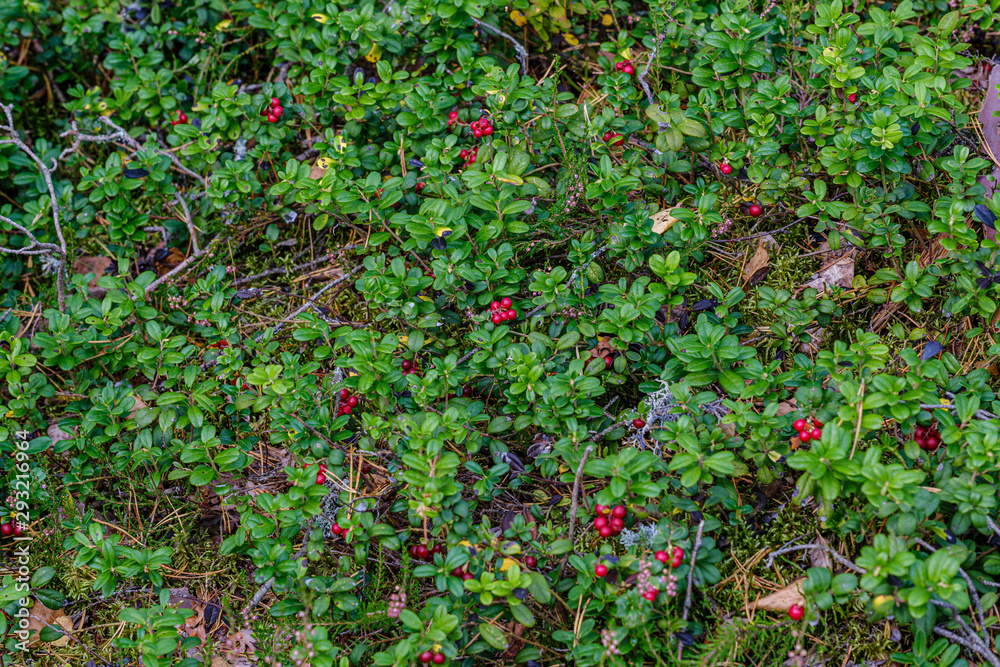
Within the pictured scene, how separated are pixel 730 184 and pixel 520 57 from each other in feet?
5.28

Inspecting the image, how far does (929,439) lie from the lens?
10.2ft

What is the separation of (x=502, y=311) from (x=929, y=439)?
2.03m

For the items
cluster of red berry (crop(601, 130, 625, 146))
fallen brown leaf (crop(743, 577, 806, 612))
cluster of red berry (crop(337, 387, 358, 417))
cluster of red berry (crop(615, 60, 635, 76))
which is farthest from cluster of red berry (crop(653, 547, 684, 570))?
cluster of red berry (crop(615, 60, 635, 76))

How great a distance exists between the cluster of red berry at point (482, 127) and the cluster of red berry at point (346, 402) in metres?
1.62

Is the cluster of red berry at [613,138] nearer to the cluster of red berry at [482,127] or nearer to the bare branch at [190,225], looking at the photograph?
the cluster of red berry at [482,127]

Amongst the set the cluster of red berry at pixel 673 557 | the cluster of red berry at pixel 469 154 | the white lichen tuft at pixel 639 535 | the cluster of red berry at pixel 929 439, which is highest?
the cluster of red berry at pixel 469 154

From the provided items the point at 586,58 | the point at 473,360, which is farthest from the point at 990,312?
the point at 586,58

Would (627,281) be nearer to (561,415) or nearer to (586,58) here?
(561,415)

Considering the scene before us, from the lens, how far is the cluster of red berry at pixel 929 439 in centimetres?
310

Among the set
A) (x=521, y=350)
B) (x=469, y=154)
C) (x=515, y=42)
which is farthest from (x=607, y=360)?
(x=515, y=42)

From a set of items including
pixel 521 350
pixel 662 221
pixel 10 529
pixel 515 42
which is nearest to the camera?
pixel 521 350

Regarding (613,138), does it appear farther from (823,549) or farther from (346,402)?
(823,549)

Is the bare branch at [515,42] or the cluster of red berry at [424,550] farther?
the bare branch at [515,42]

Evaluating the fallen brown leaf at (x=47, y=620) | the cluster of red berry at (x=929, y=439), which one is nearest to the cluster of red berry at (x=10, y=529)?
the fallen brown leaf at (x=47, y=620)
